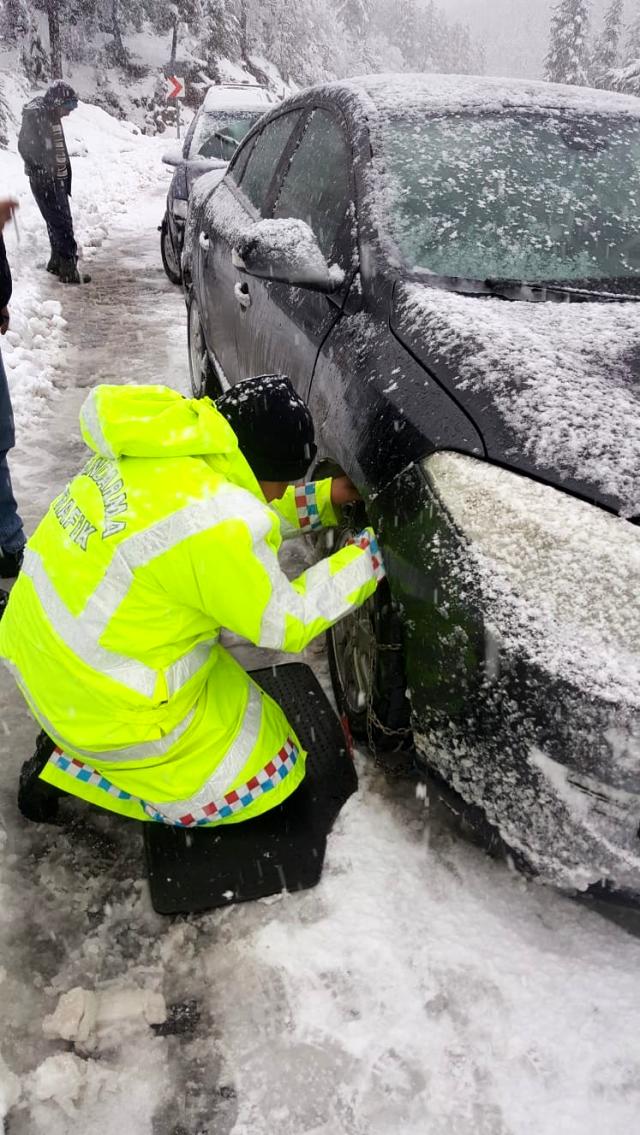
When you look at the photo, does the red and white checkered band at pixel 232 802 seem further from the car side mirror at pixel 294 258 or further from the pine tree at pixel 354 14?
the pine tree at pixel 354 14

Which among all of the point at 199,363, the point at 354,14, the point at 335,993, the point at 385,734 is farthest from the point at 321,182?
the point at 354,14

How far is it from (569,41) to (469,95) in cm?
5132

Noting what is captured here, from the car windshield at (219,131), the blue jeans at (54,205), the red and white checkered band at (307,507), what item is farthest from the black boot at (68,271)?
the red and white checkered band at (307,507)

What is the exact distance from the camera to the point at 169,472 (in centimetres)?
167

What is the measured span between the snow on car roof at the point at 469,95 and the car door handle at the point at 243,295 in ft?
2.57

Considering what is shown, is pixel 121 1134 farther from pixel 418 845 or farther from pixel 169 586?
pixel 169 586

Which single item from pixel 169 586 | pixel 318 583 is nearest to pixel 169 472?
pixel 169 586

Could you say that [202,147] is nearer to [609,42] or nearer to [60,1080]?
[60,1080]

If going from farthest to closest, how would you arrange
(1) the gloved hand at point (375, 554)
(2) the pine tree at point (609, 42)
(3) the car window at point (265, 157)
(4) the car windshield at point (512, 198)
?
(2) the pine tree at point (609, 42), (3) the car window at point (265, 157), (4) the car windshield at point (512, 198), (1) the gloved hand at point (375, 554)

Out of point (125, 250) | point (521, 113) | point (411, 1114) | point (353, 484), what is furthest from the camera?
point (125, 250)

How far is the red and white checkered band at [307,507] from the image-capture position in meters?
2.25

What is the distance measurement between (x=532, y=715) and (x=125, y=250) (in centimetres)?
1013

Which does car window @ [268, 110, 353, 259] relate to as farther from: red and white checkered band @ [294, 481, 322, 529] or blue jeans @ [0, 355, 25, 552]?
blue jeans @ [0, 355, 25, 552]

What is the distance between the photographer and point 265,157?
11.6 feet
